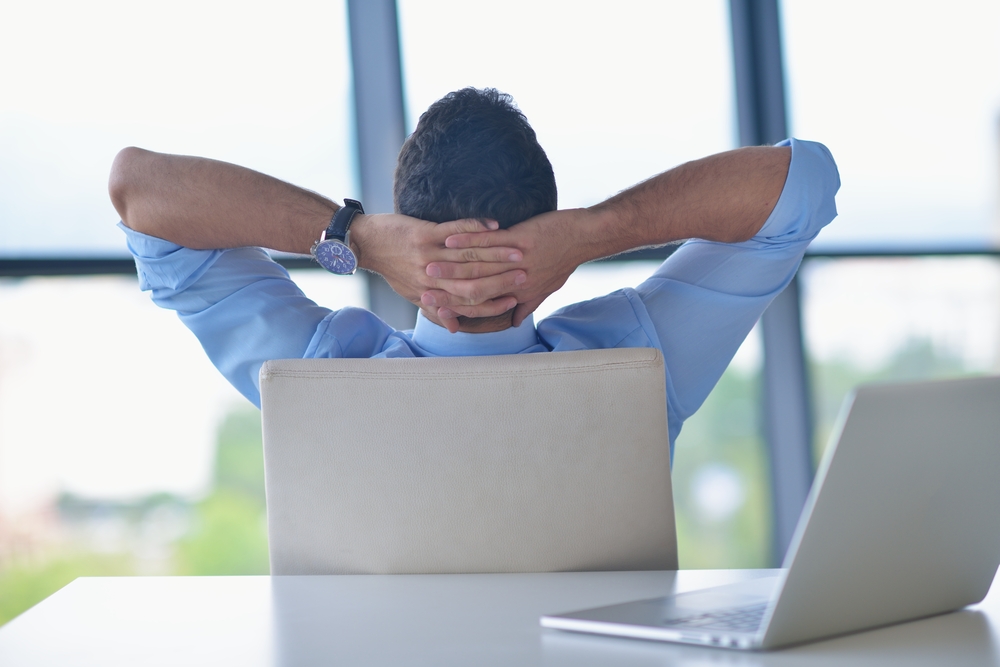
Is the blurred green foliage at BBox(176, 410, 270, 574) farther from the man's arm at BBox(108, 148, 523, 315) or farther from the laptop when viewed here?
the laptop

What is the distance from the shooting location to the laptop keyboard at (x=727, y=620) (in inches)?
23.6

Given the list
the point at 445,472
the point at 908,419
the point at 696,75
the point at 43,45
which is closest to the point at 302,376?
the point at 445,472

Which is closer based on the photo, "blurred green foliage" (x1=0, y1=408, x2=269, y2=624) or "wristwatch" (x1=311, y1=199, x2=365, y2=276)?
"wristwatch" (x1=311, y1=199, x2=365, y2=276)

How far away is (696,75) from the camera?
329 centimetres

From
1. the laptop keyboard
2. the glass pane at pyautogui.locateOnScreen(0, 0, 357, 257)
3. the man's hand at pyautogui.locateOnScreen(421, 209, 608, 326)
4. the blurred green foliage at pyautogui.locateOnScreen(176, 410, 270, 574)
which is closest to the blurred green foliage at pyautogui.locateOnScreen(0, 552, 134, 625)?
the blurred green foliage at pyautogui.locateOnScreen(176, 410, 270, 574)

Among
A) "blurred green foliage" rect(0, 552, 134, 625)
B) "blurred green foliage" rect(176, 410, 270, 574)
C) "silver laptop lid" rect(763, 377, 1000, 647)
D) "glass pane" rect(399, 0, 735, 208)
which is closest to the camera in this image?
"silver laptop lid" rect(763, 377, 1000, 647)

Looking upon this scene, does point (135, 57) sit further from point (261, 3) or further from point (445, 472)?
point (445, 472)

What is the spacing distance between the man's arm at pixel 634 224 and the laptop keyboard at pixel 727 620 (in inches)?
26.7

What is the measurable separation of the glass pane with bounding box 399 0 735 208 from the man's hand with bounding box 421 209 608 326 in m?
1.72

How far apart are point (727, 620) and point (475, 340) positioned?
2.71 feet

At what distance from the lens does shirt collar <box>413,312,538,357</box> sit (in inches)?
54.8

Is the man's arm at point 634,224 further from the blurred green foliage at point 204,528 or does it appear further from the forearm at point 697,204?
the blurred green foliage at point 204,528

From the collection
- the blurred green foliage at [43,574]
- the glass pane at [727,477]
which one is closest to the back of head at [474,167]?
the blurred green foliage at [43,574]

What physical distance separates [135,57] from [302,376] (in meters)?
2.08
